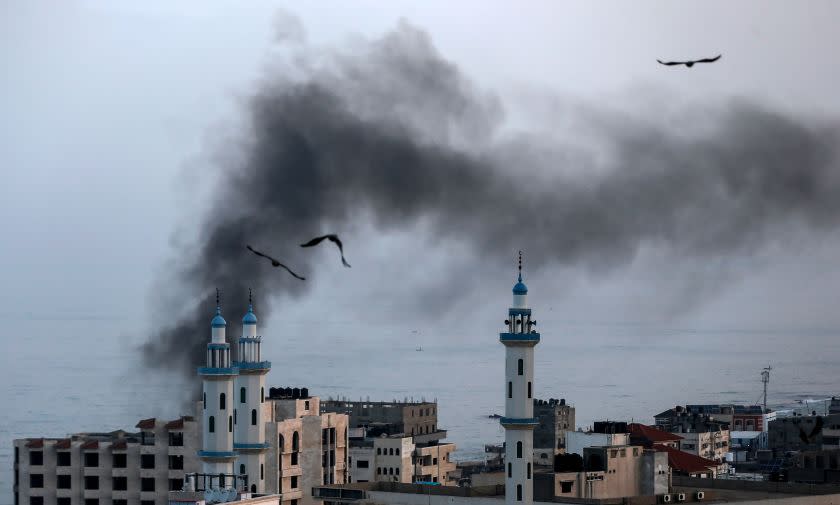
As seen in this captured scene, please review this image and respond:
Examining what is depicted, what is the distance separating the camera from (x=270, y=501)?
35906 mm

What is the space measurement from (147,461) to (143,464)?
0.17m

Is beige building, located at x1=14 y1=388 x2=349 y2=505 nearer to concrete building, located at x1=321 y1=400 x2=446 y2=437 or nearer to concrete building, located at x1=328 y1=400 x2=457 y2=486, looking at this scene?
concrete building, located at x1=328 y1=400 x2=457 y2=486

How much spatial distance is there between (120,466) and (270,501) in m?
26.6

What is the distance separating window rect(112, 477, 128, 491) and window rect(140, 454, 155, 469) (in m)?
0.74

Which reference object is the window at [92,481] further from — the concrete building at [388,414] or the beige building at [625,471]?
the concrete building at [388,414]

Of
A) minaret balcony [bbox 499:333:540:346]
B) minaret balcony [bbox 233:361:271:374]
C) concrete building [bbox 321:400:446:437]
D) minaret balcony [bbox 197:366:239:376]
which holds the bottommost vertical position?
concrete building [bbox 321:400:446:437]

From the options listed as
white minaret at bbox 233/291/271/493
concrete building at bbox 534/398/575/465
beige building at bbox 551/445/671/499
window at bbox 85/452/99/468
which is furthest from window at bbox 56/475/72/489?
concrete building at bbox 534/398/575/465

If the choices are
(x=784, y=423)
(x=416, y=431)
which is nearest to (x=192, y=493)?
(x=784, y=423)

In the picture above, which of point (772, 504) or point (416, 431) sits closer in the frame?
point (772, 504)

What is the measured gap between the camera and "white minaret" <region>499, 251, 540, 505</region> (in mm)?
47656

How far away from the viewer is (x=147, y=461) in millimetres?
61375

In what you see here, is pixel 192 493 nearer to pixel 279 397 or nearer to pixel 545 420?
pixel 279 397

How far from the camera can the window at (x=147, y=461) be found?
61.2 m

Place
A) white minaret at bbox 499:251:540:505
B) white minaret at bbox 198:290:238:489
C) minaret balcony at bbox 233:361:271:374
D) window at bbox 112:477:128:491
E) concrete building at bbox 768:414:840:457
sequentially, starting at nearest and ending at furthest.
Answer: white minaret at bbox 499:251:540:505 < white minaret at bbox 198:290:238:489 < minaret balcony at bbox 233:361:271:374 < window at bbox 112:477:128:491 < concrete building at bbox 768:414:840:457
